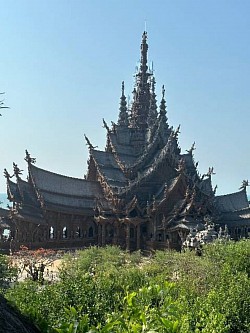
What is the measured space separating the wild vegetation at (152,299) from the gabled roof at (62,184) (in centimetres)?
1612

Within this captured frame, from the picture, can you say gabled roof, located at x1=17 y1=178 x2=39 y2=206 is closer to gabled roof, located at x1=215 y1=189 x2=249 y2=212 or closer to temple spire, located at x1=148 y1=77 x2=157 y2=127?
temple spire, located at x1=148 y1=77 x2=157 y2=127

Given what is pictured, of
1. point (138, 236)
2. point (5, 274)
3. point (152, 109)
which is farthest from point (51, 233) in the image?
point (152, 109)

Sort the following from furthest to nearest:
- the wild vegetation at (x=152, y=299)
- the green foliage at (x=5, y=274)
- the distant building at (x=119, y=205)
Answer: the distant building at (x=119, y=205) → the green foliage at (x=5, y=274) → the wild vegetation at (x=152, y=299)

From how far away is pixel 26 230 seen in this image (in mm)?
34719

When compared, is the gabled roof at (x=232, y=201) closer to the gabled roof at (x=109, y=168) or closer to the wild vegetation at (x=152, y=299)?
the gabled roof at (x=109, y=168)

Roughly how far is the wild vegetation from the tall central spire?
29642mm

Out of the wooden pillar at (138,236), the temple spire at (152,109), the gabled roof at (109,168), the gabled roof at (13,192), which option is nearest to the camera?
the gabled roof at (13,192)

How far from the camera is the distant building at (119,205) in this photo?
3534 centimetres

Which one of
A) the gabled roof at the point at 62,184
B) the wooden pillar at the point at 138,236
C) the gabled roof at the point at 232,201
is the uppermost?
the gabled roof at the point at 62,184

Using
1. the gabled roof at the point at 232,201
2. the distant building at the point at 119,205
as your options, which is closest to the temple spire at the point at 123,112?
the distant building at the point at 119,205

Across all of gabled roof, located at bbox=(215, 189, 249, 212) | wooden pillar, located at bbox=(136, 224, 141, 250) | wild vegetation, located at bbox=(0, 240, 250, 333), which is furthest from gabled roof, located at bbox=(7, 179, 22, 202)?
gabled roof, located at bbox=(215, 189, 249, 212)

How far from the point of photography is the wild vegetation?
6652 mm

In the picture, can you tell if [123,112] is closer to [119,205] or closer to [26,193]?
[119,205]

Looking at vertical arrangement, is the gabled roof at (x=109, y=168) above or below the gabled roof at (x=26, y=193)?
above
